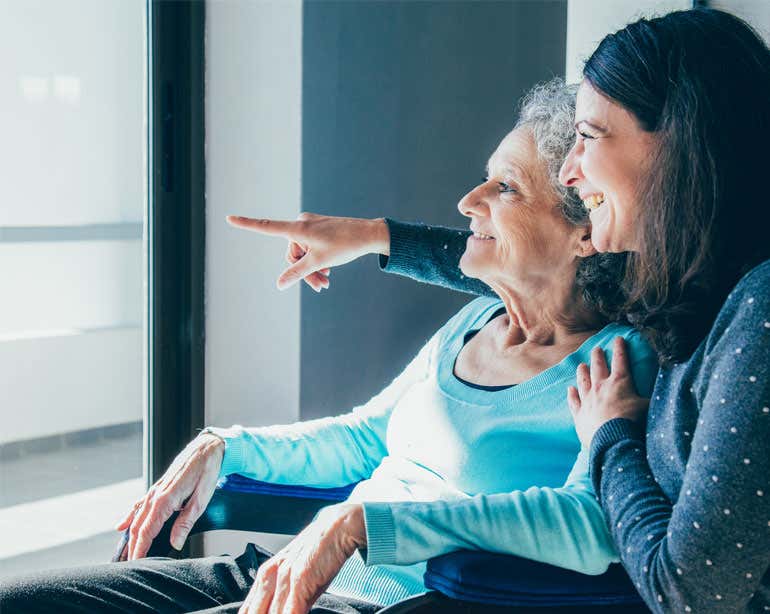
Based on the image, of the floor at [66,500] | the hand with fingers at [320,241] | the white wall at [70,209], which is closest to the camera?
the hand with fingers at [320,241]

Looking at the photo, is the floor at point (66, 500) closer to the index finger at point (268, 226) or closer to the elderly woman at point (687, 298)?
the index finger at point (268, 226)

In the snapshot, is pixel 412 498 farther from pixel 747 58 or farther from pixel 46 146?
pixel 46 146

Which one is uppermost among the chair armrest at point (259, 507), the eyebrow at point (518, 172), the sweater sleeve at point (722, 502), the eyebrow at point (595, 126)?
the eyebrow at point (595, 126)

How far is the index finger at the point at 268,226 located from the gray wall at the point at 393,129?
739 mm

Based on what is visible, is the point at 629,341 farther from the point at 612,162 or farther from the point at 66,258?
the point at 66,258

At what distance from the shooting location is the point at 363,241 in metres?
1.85

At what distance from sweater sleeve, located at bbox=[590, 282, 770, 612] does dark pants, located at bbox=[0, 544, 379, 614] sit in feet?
1.71

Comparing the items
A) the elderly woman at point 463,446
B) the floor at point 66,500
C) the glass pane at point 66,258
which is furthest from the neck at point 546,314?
the floor at point 66,500

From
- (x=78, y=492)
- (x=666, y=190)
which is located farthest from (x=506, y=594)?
(x=78, y=492)

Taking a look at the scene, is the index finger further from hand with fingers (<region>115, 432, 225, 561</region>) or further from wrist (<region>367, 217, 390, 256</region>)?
hand with fingers (<region>115, 432, 225, 561</region>)

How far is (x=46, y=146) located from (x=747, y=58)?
1.92 m

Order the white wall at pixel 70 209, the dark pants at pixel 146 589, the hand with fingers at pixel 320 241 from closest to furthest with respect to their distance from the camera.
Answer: the dark pants at pixel 146 589 → the hand with fingers at pixel 320 241 → the white wall at pixel 70 209

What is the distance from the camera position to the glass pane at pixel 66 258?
2.53 metres

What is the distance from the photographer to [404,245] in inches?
73.5
